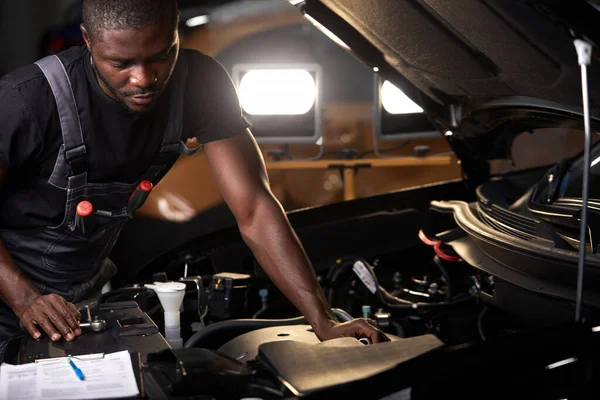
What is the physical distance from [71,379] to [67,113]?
655 mm

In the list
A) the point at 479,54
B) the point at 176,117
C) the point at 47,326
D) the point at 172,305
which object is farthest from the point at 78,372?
the point at 479,54

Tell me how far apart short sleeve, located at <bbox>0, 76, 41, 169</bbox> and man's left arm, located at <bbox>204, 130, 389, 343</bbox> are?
0.41 m

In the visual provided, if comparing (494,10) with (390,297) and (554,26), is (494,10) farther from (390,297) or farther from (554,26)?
(390,297)

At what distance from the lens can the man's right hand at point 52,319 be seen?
1314 mm

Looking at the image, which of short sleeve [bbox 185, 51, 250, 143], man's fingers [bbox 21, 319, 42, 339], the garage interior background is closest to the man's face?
short sleeve [bbox 185, 51, 250, 143]

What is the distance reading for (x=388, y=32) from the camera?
157 centimetres

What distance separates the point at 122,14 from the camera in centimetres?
142

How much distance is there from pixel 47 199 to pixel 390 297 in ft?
2.64

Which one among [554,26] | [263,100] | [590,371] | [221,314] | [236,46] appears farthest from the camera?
[236,46]

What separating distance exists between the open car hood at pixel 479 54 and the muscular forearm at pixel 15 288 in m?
0.80

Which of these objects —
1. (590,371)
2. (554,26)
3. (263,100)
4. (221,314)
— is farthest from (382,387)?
(263,100)

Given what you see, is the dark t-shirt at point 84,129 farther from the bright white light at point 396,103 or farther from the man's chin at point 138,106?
the bright white light at point 396,103

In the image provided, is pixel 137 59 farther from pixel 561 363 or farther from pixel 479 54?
pixel 561 363

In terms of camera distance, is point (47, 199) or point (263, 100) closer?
point (47, 199)
